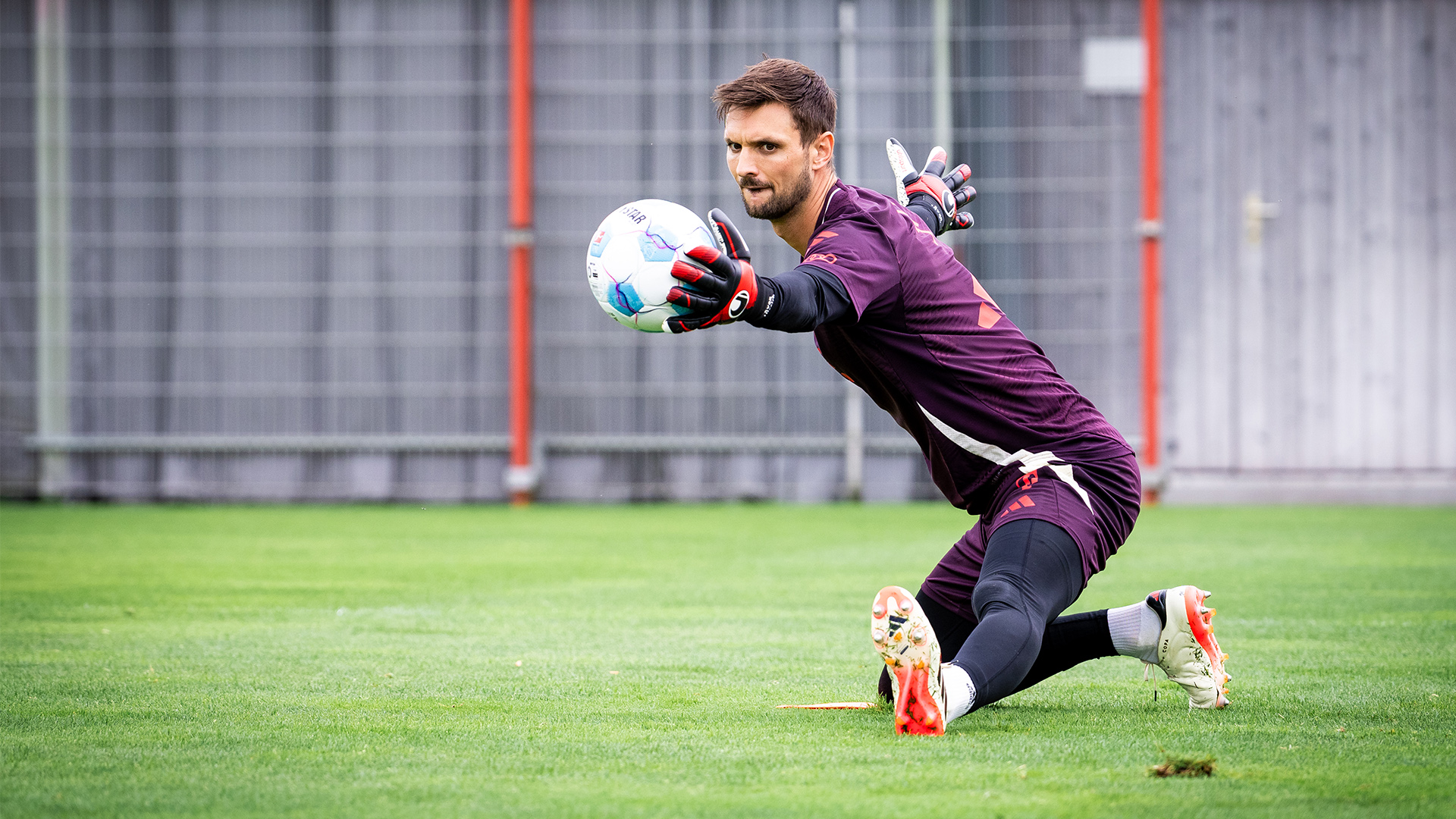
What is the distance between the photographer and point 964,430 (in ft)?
12.9

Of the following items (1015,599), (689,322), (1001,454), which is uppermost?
(689,322)

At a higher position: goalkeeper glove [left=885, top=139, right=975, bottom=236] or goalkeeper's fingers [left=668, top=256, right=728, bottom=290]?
goalkeeper glove [left=885, top=139, right=975, bottom=236]

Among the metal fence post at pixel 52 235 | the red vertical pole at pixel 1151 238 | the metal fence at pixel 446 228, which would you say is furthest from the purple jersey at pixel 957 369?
the metal fence post at pixel 52 235

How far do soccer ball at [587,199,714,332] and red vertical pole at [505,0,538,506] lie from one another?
10779 millimetres

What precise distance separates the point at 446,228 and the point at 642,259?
37.9 ft

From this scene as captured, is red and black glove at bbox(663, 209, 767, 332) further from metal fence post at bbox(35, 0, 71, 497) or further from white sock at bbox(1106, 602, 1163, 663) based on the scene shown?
metal fence post at bbox(35, 0, 71, 497)

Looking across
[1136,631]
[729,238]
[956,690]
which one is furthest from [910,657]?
[729,238]

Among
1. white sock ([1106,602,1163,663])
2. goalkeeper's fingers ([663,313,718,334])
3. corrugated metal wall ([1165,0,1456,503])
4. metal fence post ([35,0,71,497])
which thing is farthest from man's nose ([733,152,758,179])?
metal fence post ([35,0,71,497])

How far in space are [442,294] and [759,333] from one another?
314 centimetres

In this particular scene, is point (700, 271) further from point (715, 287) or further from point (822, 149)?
point (822, 149)

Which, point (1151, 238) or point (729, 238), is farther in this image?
point (1151, 238)

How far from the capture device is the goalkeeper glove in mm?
4660

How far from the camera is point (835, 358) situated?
4078 millimetres

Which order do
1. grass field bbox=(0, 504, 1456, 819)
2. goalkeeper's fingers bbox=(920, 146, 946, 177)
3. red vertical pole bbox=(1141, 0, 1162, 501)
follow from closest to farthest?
grass field bbox=(0, 504, 1456, 819)
goalkeeper's fingers bbox=(920, 146, 946, 177)
red vertical pole bbox=(1141, 0, 1162, 501)
